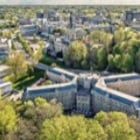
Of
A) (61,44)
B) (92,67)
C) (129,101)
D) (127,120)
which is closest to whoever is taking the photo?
(127,120)

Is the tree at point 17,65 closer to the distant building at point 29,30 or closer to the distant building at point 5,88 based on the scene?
the distant building at point 5,88

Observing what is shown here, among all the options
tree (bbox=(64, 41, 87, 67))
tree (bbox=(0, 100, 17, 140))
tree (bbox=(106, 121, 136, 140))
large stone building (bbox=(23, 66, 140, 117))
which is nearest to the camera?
tree (bbox=(106, 121, 136, 140))

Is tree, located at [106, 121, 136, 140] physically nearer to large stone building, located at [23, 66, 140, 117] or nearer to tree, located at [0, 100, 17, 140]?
large stone building, located at [23, 66, 140, 117]

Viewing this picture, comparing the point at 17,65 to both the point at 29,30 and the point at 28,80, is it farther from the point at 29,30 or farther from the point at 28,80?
the point at 29,30

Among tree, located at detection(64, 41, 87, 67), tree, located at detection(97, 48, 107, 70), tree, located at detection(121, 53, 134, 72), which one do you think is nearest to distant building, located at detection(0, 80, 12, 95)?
tree, located at detection(64, 41, 87, 67)

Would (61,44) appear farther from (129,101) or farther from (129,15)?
(129,15)

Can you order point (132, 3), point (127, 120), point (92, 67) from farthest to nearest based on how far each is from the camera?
point (132, 3) → point (92, 67) → point (127, 120)

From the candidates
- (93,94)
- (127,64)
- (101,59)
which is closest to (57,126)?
(93,94)

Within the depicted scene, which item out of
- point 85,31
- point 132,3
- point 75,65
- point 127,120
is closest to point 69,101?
point 127,120
